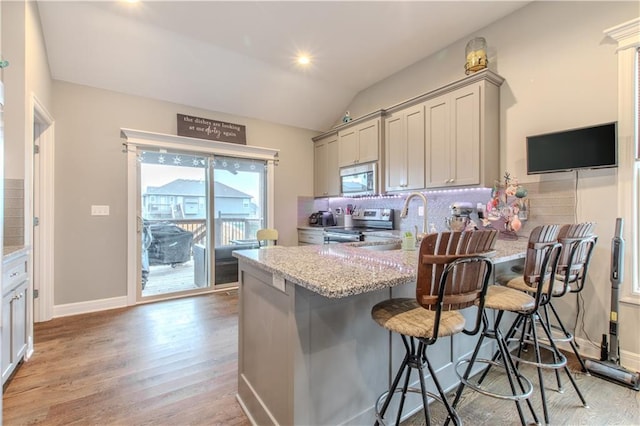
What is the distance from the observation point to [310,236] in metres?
4.83

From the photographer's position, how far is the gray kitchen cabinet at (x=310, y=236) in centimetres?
462

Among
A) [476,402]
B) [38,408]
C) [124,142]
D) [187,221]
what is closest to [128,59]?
[124,142]

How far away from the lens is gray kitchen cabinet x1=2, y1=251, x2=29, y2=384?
192 centimetres

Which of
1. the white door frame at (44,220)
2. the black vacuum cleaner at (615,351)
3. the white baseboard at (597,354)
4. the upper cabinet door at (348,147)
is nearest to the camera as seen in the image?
the black vacuum cleaner at (615,351)

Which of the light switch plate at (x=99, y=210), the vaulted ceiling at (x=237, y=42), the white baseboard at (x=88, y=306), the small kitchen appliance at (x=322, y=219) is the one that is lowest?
the white baseboard at (x=88, y=306)

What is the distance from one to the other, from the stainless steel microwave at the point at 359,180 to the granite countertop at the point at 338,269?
7.22 feet

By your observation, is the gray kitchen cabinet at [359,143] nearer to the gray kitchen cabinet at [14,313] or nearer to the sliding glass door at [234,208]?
the sliding glass door at [234,208]

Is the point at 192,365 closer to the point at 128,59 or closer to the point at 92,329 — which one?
the point at 92,329

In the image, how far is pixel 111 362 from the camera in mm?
2307

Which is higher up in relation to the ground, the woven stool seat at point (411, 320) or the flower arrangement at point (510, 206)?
the flower arrangement at point (510, 206)

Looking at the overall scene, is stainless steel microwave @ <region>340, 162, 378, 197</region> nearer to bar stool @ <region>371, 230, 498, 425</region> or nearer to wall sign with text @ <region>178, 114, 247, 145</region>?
wall sign with text @ <region>178, 114, 247, 145</region>

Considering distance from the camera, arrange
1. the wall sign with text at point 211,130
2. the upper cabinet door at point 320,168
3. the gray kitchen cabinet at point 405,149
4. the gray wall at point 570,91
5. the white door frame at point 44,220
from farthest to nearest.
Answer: the upper cabinet door at point 320,168 < the wall sign with text at point 211,130 < the gray kitchen cabinet at point 405,149 < the white door frame at point 44,220 < the gray wall at point 570,91

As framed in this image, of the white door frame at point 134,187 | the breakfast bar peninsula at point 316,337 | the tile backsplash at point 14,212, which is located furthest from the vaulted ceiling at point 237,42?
the breakfast bar peninsula at point 316,337

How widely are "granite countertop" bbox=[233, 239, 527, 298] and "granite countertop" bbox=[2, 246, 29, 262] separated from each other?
62.1 inches
